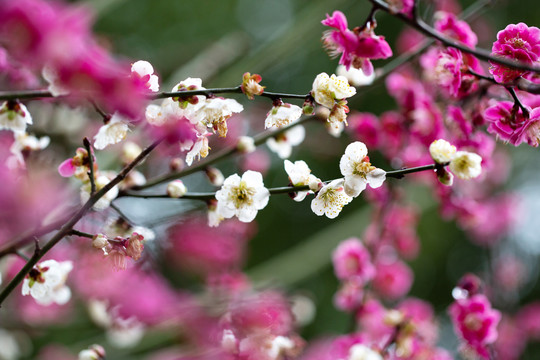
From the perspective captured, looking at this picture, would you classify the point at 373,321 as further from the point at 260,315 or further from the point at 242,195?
the point at 242,195

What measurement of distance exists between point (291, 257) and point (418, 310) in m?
0.67

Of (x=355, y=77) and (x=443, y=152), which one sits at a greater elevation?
(x=355, y=77)

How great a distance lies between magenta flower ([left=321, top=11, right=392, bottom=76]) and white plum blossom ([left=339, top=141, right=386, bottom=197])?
0.57ft

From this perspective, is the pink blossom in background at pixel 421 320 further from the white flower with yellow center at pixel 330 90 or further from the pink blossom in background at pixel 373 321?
the white flower with yellow center at pixel 330 90

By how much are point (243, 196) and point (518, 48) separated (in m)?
0.48

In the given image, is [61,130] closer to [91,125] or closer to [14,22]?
[91,125]

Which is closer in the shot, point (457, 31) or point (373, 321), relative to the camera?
point (457, 31)

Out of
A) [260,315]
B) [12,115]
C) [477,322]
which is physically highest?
[12,115]

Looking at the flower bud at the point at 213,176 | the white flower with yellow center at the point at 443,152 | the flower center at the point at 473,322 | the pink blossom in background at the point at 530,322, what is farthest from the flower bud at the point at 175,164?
the pink blossom in background at the point at 530,322

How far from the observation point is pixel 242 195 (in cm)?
78

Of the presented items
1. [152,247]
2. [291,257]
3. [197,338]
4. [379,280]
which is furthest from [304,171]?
[291,257]

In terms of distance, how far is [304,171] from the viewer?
785 mm

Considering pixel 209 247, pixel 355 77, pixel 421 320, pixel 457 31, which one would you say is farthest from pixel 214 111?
pixel 421 320

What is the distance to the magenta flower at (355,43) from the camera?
2.69 ft
